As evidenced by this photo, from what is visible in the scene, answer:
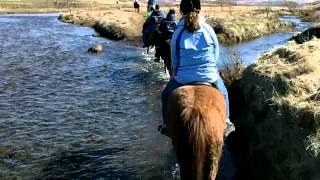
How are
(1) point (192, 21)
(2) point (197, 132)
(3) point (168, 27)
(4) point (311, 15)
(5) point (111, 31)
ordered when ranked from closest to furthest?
(2) point (197, 132) < (1) point (192, 21) < (3) point (168, 27) < (5) point (111, 31) < (4) point (311, 15)

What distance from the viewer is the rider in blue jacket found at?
27.1ft

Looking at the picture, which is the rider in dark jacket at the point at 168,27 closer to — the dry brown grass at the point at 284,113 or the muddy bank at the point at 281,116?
the muddy bank at the point at 281,116

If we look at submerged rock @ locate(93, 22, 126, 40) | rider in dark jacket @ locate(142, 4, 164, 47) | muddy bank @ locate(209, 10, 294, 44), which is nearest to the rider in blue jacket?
rider in dark jacket @ locate(142, 4, 164, 47)

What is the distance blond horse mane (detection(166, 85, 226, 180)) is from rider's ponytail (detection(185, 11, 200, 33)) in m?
1.21

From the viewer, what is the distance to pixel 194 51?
839cm

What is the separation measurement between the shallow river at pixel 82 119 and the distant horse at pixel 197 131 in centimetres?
343

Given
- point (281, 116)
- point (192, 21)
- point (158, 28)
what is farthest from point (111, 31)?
point (192, 21)

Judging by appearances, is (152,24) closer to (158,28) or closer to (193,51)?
(158,28)

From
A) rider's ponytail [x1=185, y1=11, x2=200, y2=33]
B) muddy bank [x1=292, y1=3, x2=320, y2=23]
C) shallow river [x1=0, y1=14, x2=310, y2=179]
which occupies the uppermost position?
rider's ponytail [x1=185, y1=11, x2=200, y2=33]

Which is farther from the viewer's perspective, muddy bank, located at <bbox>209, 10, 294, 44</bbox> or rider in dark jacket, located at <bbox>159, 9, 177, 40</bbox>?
muddy bank, located at <bbox>209, 10, 294, 44</bbox>

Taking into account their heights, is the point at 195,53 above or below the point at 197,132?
above

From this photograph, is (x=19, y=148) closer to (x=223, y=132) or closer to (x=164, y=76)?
(x=223, y=132)

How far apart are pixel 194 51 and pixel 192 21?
53 centimetres

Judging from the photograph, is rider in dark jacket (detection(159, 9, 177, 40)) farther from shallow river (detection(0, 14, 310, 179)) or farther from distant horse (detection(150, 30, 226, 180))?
distant horse (detection(150, 30, 226, 180))
